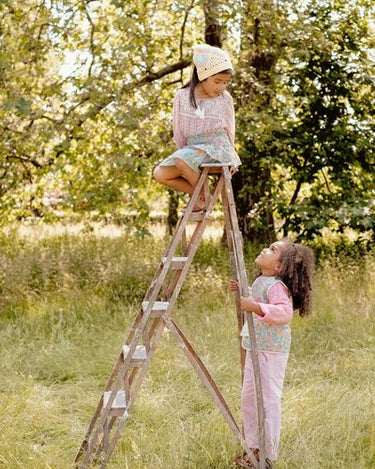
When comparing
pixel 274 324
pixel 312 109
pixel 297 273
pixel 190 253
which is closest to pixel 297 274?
pixel 297 273

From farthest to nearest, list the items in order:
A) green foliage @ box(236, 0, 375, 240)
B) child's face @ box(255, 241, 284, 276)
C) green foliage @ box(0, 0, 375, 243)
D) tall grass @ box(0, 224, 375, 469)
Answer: green foliage @ box(236, 0, 375, 240) < green foliage @ box(0, 0, 375, 243) < tall grass @ box(0, 224, 375, 469) < child's face @ box(255, 241, 284, 276)

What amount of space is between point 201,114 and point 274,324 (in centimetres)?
111

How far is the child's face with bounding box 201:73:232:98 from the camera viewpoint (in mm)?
3730

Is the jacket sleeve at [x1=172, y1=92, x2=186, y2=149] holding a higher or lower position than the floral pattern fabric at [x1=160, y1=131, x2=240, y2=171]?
higher

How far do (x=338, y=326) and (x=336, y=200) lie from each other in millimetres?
2742

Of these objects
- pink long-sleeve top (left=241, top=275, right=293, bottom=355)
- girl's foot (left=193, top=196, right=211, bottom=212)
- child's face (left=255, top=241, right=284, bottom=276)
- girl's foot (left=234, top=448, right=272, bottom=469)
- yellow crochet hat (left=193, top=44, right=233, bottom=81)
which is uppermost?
yellow crochet hat (left=193, top=44, right=233, bottom=81)

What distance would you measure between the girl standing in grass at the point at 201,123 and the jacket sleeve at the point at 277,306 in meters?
0.58

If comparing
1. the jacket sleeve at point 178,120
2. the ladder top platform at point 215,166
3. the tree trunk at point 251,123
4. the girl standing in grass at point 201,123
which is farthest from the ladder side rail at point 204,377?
the tree trunk at point 251,123

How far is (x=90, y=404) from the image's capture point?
16.9 feet

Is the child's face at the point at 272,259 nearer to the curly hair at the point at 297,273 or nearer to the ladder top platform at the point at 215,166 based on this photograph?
the curly hair at the point at 297,273

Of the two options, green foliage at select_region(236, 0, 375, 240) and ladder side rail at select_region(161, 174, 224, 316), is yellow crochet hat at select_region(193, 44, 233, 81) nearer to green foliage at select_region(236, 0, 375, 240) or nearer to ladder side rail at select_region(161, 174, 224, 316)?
ladder side rail at select_region(161, 174, 224, 316)

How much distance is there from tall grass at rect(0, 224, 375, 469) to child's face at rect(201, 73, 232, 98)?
188 cm

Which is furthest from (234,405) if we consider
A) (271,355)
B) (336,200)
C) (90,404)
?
(336,200)

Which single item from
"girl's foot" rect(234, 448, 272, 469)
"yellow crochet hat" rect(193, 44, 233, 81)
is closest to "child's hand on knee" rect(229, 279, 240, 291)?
"girl's foot" rect(234, 448, 272, 469)
